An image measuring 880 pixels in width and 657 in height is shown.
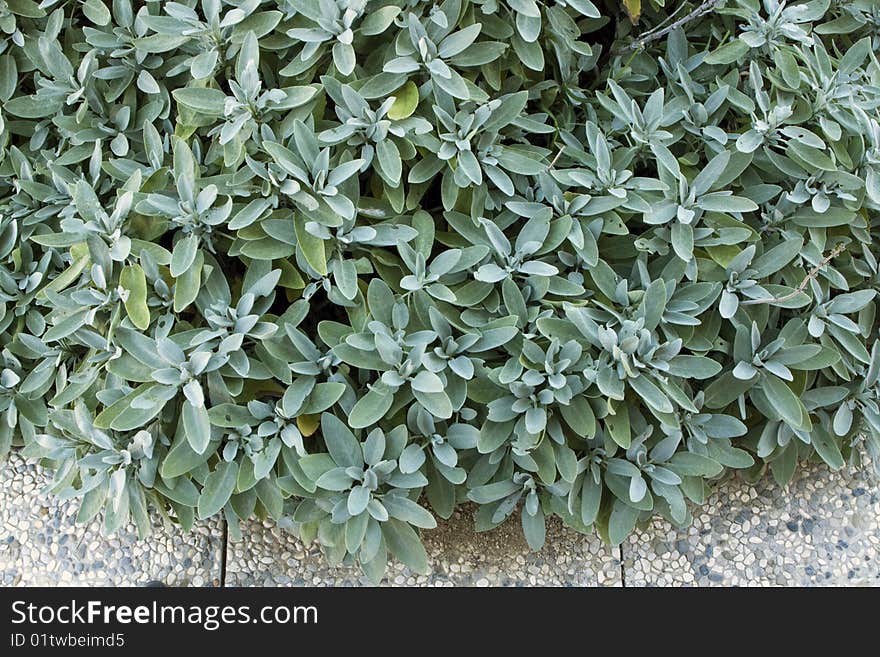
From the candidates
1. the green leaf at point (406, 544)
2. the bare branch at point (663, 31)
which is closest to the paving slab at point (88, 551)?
the green leaf at point (406, 544)

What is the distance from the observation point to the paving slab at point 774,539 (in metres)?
2.31

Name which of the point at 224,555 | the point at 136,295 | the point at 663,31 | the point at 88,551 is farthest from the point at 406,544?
the point at 663,31

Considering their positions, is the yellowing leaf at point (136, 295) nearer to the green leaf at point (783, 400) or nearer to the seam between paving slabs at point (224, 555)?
the seam between paving slabs at point (224, 555)

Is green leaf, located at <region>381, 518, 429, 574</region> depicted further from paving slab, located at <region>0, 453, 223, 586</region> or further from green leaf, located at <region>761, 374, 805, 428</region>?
green leaf, located at <region>761, 374, 805, 428</region>

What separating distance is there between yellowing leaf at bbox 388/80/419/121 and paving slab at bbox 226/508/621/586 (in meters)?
1.05

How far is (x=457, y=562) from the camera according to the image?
2.30 m

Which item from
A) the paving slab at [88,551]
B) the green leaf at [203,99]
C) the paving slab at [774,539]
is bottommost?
the paving slab at [88,551]

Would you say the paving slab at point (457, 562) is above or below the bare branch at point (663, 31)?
below

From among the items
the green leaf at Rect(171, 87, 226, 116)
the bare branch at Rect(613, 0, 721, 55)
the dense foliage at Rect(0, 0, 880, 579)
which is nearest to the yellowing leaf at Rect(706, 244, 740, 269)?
the dense foliage at Rect(0, 0, 880, 579)

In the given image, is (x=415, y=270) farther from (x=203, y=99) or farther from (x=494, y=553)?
(x=494, y=553)

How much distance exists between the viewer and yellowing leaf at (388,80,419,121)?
196 centimetres

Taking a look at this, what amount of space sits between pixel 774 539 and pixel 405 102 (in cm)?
148

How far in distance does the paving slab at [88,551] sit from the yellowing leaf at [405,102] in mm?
1163

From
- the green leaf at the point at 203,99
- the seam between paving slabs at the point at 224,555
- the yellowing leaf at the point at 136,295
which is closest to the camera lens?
the yellowing leaf at the point at 136,295
